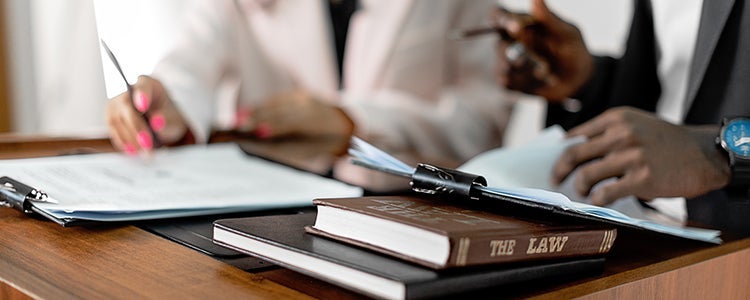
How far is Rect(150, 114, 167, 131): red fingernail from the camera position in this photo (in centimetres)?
87

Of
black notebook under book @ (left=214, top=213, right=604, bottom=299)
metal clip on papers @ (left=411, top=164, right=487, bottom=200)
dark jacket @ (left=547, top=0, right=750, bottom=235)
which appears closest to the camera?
black notebook under book @ (left=214, top=213, right=604, bottom=299)

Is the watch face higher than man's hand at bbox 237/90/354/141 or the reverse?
higher

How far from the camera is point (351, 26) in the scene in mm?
1654

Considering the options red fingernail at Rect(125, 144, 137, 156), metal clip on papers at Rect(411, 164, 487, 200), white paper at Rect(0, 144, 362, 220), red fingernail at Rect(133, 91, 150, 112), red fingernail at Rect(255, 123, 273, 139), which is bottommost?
red fingernail at Rect(255, 123, 273, 139)

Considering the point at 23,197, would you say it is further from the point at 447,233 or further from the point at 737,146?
the point at 737,146


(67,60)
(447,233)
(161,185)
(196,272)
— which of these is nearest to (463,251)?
(447,233)

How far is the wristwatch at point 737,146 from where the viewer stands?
0.59 meters

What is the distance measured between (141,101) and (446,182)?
0.45 m

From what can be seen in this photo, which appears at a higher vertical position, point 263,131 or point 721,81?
point 721,81

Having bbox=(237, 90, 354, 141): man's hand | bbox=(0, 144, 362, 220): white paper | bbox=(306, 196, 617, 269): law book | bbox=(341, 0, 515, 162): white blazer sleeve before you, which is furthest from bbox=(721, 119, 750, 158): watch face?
bbox=(341, 0, 515, 162): white blazer sleeve

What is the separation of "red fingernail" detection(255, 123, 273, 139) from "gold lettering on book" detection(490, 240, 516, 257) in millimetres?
910

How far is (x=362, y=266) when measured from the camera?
0.36m

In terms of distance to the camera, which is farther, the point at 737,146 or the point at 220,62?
the point at 220,62

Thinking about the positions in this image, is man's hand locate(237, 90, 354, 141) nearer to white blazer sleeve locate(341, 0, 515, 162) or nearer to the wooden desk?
white blazer sleeve locate(341, 0, 515, 162)
